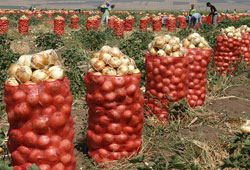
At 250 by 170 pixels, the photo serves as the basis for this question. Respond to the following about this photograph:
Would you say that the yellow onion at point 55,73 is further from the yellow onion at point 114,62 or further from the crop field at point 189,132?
the yellow onion at point 114,62

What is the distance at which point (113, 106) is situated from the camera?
344cm

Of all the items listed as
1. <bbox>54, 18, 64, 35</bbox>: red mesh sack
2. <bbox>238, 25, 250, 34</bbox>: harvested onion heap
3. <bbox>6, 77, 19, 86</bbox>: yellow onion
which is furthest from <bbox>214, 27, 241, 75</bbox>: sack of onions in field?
<bbox>54, 18, 64, 35</bbox>: red mesh sack

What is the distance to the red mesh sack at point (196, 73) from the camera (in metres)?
5.41

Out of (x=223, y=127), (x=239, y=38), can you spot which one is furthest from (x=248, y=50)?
(x=223, y=127)

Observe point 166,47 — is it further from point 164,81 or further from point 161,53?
point 164,81

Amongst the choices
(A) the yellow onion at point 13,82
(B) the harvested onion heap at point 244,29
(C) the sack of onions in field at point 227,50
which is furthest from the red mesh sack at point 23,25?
(A) the yellow onion at point 13,82

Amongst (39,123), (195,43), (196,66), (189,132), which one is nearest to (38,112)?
(39,123)

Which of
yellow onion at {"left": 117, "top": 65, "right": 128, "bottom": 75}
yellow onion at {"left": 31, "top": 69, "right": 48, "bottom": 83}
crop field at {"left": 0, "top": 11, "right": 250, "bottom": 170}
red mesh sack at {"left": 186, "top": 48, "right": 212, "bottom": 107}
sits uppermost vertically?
yellow onion at {"left": 31, "top": 69, "right": 48, "bottom": 83}

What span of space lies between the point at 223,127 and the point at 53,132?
308 cm

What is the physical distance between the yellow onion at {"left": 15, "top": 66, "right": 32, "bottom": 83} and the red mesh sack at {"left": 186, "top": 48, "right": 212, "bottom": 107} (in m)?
3.43

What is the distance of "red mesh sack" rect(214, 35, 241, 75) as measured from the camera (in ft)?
24.2

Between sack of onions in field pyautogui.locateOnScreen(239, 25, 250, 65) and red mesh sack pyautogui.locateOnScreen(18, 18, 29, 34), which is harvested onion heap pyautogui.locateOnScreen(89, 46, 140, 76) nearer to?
sack of onions in field pyautogui.locateOnScreen(239, 25, 250, 65)

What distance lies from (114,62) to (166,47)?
4.69 feet

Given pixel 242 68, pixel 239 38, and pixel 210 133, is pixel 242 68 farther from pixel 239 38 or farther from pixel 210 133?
pixel 210 133
